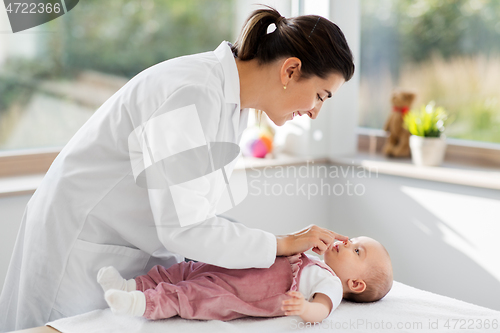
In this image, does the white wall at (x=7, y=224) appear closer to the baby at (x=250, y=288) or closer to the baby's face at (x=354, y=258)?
the baby at (x=250, y=288)

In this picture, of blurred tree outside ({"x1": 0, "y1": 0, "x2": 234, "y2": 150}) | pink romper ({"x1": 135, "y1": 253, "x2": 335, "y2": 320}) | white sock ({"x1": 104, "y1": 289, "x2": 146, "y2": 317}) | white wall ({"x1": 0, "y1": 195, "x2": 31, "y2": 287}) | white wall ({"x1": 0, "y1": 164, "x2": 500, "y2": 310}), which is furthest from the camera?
blurred tree outside ({"x1": 0, "y1": 0, "x2": 234, "y2": 150})

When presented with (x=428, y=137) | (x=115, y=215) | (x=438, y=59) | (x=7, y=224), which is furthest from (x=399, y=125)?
(x=7, y=224)

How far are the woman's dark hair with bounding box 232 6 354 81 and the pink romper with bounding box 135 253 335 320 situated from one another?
0.52 metres

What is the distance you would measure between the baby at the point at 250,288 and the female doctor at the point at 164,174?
7 cm

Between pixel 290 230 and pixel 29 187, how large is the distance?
123 cm

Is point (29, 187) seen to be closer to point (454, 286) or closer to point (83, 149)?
point (83, 149)

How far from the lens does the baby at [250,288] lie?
118 centimetres

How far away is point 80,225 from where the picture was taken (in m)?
1.20

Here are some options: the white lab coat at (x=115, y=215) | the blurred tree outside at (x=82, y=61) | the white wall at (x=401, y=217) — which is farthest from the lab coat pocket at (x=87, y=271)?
the blurred tree outside at (x=82, y=61)

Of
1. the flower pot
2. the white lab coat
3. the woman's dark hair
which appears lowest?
the flower pot

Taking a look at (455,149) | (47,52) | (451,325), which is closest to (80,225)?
(451,325)

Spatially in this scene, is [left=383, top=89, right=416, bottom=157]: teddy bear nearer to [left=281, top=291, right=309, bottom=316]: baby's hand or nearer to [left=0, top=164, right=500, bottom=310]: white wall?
[left=0, top=164, right=500, bottom=310]: white wall

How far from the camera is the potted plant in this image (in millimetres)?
2246

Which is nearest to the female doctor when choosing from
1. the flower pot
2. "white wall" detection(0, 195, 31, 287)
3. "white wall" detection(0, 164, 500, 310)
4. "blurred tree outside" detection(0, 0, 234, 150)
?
"white wall" detection(0, 195, 31, 287)
